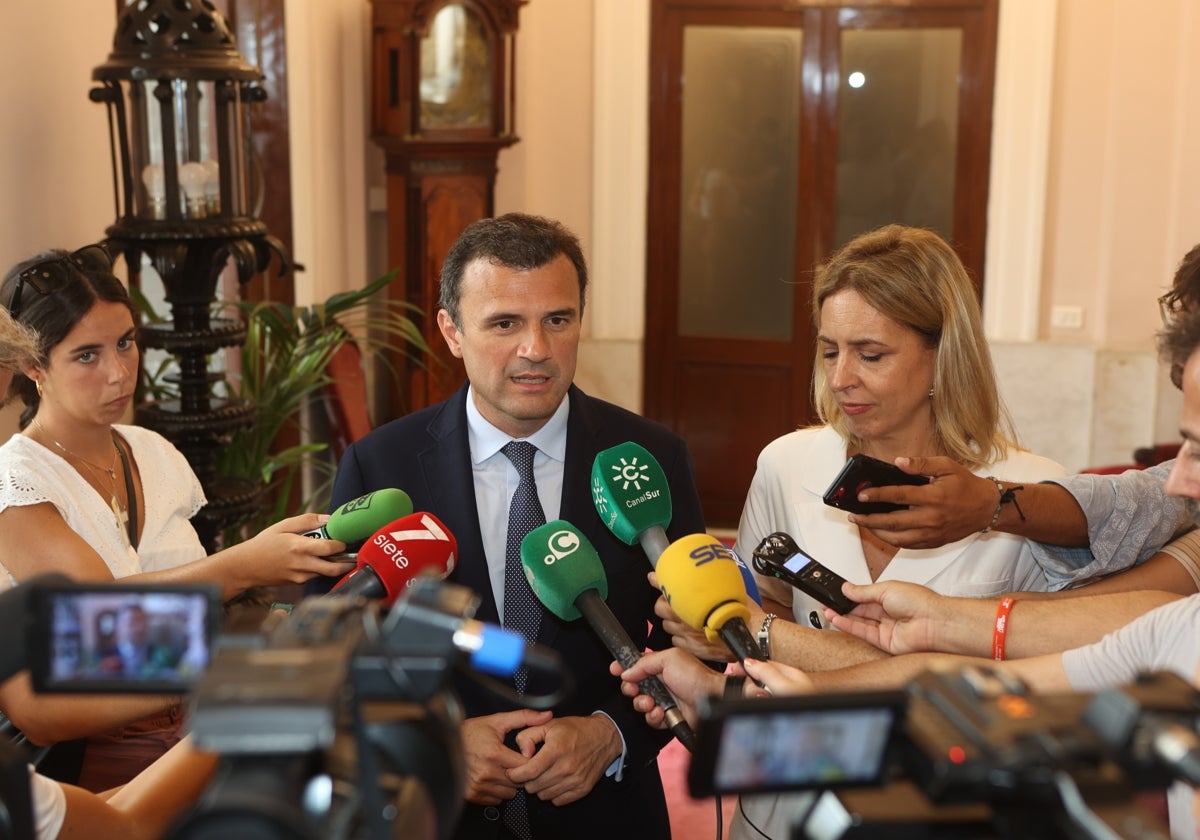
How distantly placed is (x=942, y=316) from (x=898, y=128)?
4.57m

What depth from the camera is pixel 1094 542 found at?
198 cm

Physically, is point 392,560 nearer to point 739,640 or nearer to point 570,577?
point 570,577

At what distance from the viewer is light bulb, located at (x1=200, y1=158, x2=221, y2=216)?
10.6 ft

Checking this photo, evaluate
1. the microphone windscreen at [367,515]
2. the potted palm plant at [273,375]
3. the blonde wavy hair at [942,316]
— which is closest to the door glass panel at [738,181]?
the potted palm plant at [273,375]

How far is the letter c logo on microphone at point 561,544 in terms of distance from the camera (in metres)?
1.72

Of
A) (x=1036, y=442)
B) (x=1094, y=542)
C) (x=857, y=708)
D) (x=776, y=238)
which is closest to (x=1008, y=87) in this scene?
(x=776, y=238)

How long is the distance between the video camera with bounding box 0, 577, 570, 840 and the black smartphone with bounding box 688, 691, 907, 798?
18 centimetres

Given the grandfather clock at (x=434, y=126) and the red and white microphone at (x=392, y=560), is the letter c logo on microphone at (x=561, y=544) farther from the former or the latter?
the grandfather clock at (x=434, y=126)

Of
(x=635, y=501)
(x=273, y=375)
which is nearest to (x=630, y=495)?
(x=635, y=501)

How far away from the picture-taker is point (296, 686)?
0.86 meters

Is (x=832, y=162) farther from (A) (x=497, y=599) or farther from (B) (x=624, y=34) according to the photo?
(A) (x=497, y=599)

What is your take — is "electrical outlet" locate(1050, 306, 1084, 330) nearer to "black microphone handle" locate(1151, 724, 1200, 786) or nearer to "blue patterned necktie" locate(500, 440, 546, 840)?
"blue patterned necktie" locate(500, 440, 546, 840)

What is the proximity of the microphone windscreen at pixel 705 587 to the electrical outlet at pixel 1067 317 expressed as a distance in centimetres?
517

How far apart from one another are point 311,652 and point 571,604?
33.7 inches
